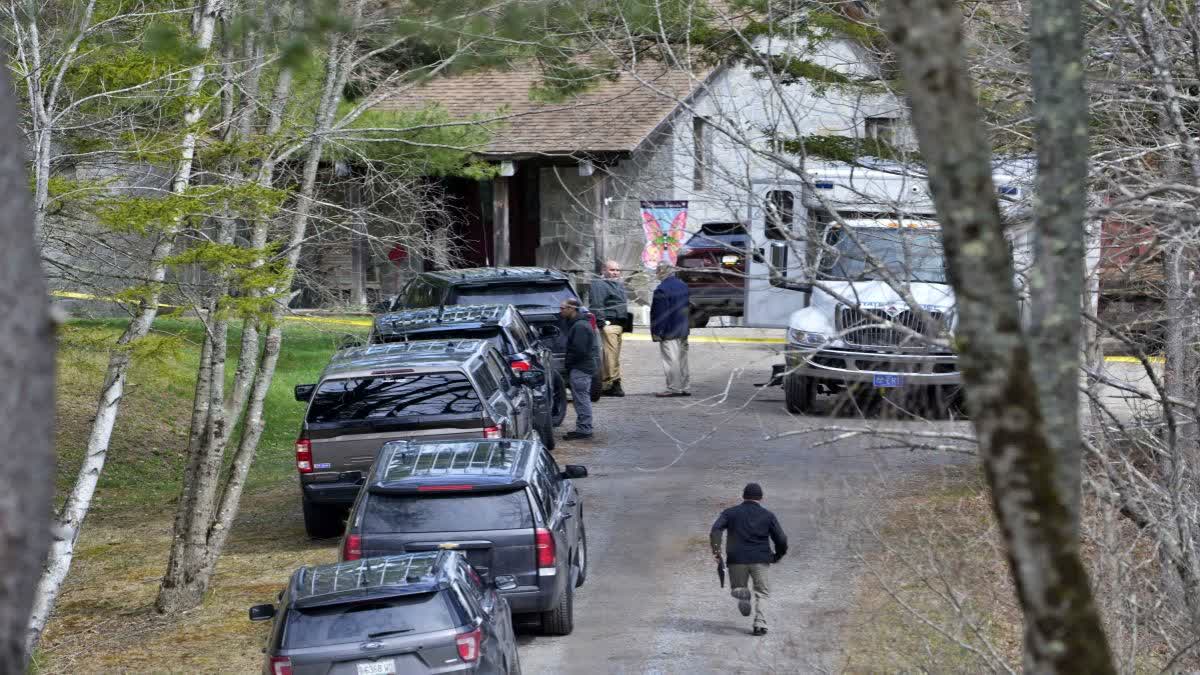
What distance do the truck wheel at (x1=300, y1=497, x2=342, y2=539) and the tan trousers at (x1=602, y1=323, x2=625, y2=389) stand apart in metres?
6.93

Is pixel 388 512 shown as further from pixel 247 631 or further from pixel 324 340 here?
pixel 324 340

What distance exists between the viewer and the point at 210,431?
13.6 m

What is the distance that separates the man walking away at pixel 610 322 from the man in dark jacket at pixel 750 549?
379 inches

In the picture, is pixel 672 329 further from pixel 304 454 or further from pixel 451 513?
pixel 451 513

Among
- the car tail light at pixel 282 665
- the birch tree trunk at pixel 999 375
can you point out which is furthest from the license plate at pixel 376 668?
the birch tree trunk at pixel 999 375

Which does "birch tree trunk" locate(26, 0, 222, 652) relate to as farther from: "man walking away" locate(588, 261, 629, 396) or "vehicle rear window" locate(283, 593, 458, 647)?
"man walking away" locate(588, 261, 629, 396)

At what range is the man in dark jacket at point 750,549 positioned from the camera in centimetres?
1117

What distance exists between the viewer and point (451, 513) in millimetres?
10633

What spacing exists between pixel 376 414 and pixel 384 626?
5.29 metres

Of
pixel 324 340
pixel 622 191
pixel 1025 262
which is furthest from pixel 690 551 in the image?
pixel 622 191

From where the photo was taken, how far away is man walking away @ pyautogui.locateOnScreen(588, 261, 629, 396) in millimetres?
20984

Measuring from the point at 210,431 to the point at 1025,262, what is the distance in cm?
802

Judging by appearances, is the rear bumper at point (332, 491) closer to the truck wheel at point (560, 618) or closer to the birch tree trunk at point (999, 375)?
the truck wheel at point (560, 618)

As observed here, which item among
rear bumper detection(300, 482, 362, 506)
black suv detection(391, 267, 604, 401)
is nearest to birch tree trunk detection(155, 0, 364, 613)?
rear bumper detection(300, 482, 362, 506)
